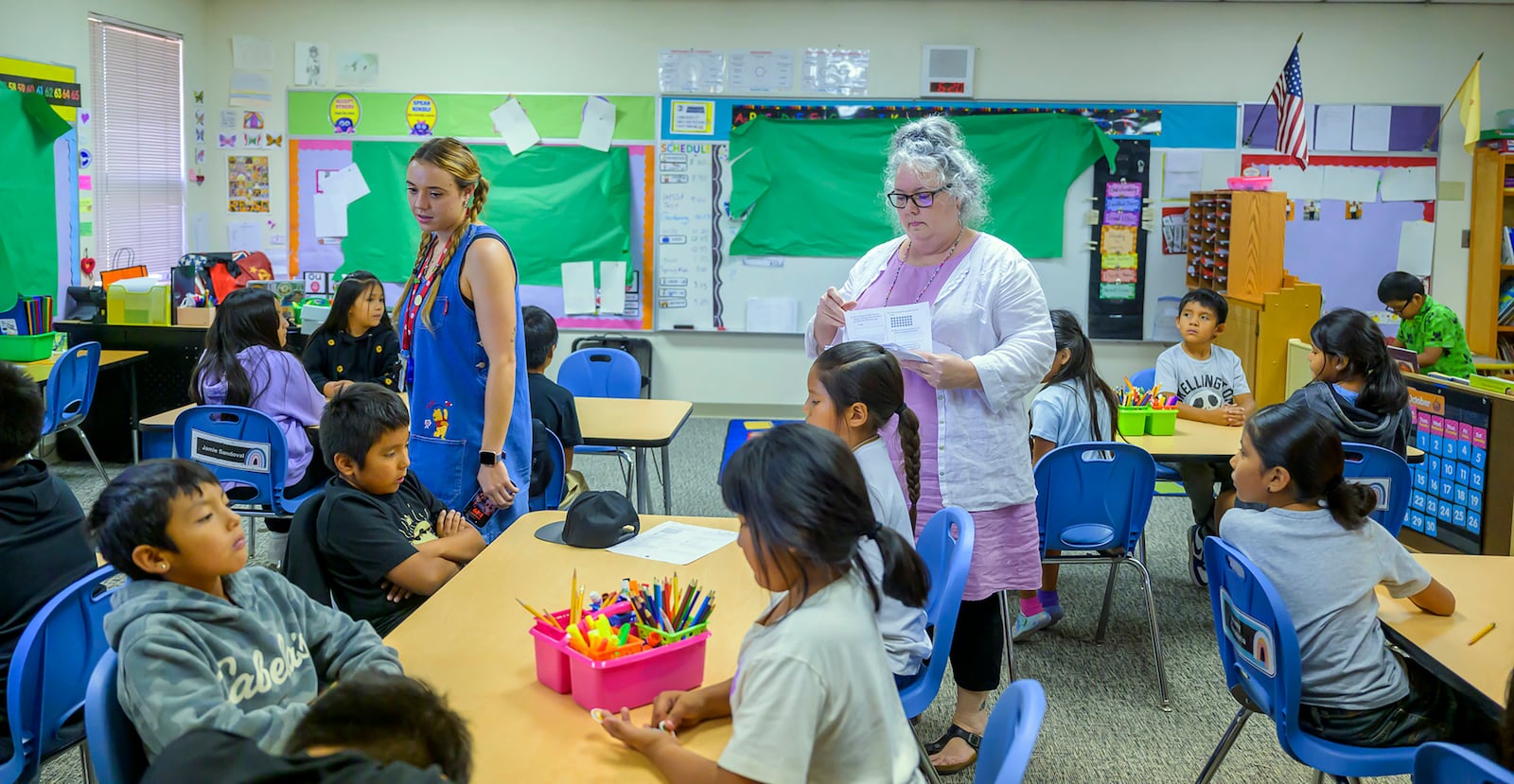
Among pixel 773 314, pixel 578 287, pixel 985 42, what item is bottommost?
pixel 773 314

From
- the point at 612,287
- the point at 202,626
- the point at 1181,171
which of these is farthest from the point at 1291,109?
the point at 202,626

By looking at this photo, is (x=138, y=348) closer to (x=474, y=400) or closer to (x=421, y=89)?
(x=421, y=89)

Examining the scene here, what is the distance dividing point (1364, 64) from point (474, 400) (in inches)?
245

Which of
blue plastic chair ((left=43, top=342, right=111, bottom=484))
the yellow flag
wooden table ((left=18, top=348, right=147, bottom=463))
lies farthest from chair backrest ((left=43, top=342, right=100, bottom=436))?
the yellow flag

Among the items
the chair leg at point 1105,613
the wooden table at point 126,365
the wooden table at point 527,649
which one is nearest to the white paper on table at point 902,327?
the wooden table at point 527,649

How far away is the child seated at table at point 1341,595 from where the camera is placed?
2016 mm

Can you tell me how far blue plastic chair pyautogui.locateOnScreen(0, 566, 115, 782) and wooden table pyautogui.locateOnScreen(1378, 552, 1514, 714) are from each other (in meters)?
2.09

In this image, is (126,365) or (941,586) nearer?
(941,586)

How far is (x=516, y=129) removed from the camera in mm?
6863

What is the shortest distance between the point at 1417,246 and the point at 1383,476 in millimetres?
4411

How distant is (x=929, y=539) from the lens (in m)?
2.27

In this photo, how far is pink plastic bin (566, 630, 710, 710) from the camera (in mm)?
1492

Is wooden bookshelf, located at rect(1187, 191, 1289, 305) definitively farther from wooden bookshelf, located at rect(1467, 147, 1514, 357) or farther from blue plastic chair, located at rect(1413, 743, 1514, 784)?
blue plastic chair, located at rect(1413, 743, 1514, 784)

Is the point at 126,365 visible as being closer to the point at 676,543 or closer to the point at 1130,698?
the point at 676,543
